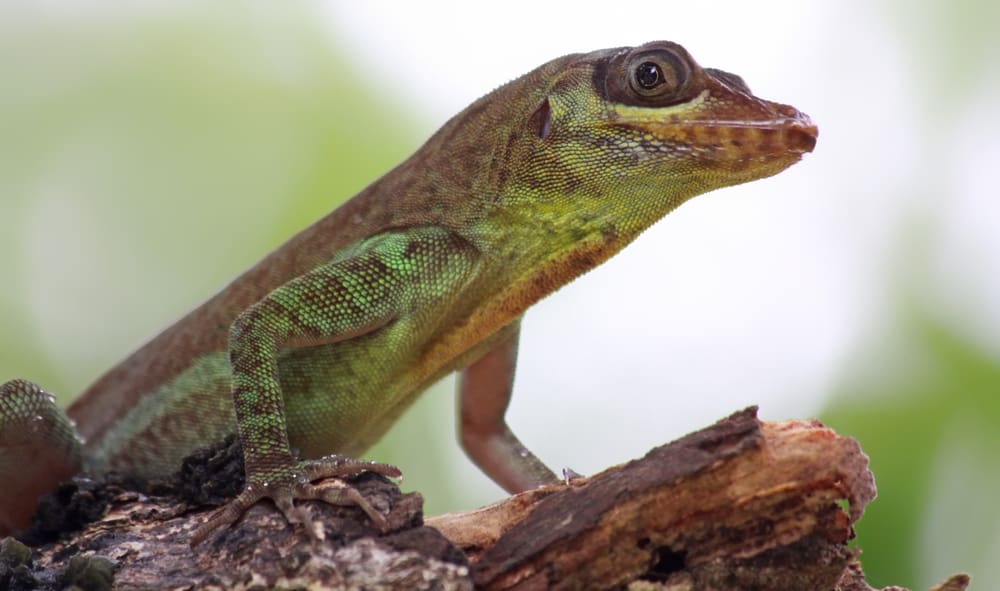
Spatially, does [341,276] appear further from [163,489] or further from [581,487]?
[581,487]

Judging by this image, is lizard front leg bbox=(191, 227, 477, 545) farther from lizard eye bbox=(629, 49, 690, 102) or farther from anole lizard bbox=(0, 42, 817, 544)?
lizard eye bbox=(629, 49, 690, 102)

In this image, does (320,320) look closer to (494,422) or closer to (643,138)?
(643,138)

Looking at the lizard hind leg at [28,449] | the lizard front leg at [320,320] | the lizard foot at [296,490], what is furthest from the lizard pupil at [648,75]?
the lizard hind leg at [28,449]

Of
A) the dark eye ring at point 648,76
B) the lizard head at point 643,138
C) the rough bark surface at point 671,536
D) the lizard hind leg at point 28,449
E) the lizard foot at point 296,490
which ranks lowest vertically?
the rough bark surface at point 671,536

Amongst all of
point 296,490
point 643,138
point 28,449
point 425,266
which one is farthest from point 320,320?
point 28,449

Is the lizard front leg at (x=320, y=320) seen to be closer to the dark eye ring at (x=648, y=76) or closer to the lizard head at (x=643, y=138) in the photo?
the lizard head at (x=643, y=138)

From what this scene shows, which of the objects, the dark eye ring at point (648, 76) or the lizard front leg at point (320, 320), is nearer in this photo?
the lizard front leg at point (320, 320)

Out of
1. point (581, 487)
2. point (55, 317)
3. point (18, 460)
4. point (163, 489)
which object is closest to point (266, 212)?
point (55, 317)
